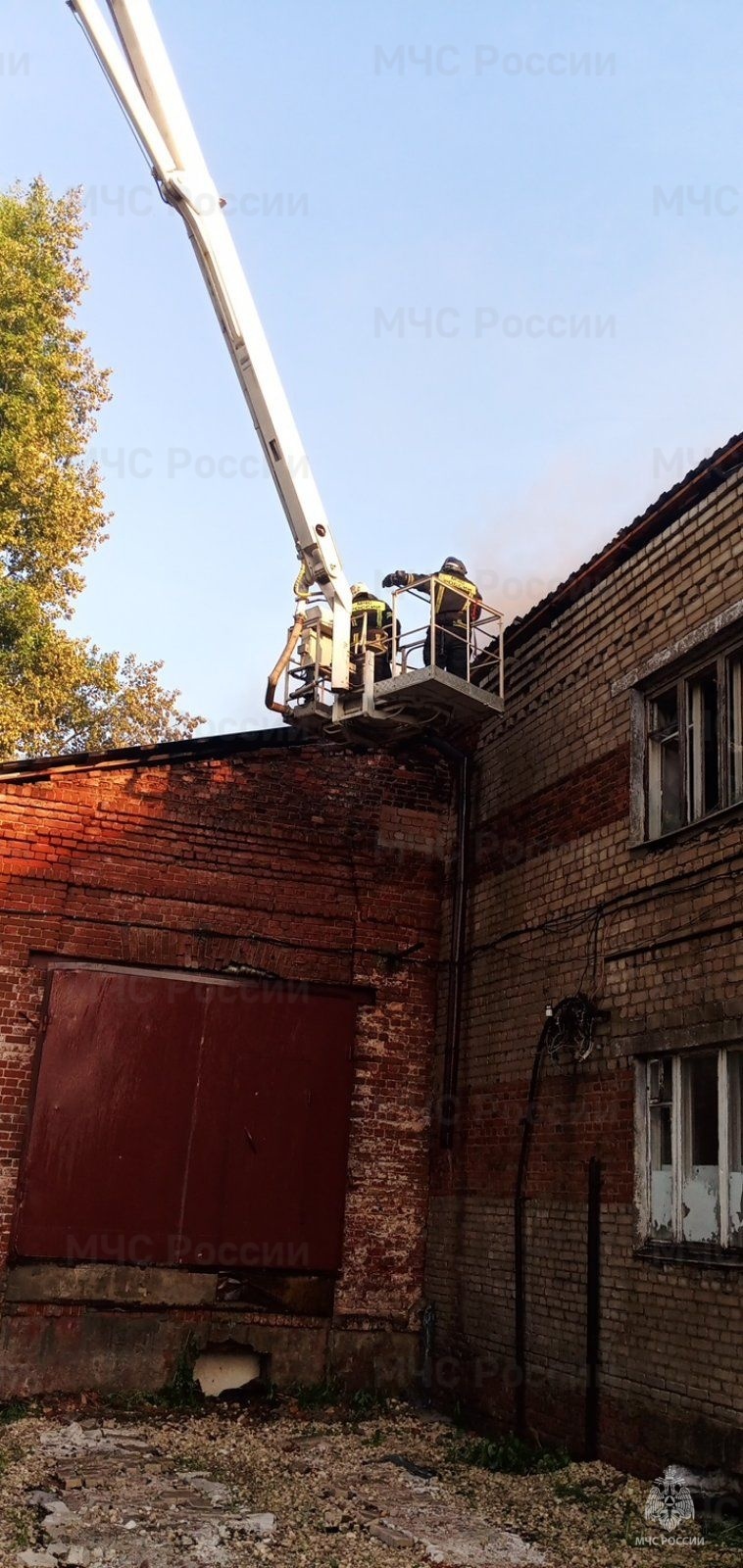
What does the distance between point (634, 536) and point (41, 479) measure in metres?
13.1

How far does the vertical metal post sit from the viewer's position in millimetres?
7691

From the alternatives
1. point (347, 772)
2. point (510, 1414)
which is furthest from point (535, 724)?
point (510, 1414)

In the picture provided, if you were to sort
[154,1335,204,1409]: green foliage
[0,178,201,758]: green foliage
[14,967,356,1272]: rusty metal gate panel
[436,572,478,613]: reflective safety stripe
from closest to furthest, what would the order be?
[154,1335,204,1409]: green foliage < [14,967,356,1272]: rusty metal gate panel < [436,572,478,613]: reflective safety stripe < [0,178,201,758]: green foliage

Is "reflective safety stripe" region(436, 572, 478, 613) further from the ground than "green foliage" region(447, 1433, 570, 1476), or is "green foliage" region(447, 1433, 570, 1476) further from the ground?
"reflective safety stripe" region(436, 572, 478, 613)

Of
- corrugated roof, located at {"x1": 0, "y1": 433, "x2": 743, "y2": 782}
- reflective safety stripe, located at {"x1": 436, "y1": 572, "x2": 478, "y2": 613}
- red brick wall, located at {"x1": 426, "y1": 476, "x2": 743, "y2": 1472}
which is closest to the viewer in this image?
red brick wall, located at {"x1": 426, "y1": 476, "x2": 743, "y2": 1472}

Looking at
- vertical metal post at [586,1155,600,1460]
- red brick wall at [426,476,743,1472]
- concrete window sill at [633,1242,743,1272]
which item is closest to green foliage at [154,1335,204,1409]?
red brick wall at [426,476,743,1472]

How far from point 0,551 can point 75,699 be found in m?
2.95

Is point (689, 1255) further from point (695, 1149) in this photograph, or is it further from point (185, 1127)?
point (185, 1127)

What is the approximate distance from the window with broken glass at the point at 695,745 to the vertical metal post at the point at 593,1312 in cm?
249

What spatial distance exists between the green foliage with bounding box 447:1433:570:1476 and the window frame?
13.5 ft

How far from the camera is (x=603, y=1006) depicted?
332 inches

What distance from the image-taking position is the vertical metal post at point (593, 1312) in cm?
769

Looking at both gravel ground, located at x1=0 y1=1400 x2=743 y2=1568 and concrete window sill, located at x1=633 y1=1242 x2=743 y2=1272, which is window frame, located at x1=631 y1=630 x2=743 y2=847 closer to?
concrete window sill, located at x1=633 y1=1242 x2=743 y2=1272

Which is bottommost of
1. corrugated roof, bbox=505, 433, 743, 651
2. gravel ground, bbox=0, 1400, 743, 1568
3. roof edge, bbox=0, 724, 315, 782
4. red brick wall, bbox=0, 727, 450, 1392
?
gravel ground, bbox=0, 1400, 743, 1568
